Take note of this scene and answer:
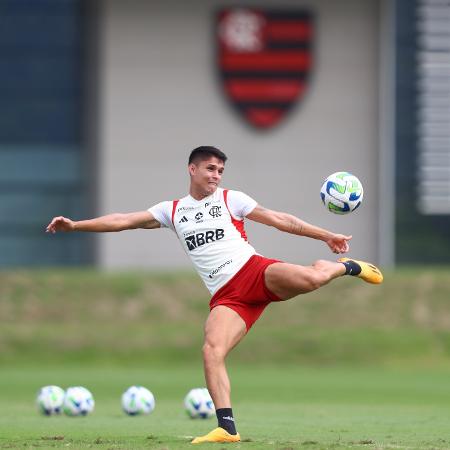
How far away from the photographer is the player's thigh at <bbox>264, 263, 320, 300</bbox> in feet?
46.8

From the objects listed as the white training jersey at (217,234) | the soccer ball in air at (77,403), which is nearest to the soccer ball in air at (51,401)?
the soccer ball in air at (77,403)

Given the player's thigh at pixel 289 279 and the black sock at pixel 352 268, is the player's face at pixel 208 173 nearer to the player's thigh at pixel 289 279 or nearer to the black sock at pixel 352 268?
the player's thigh at pixel 289 279

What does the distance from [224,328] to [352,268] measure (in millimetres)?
1602

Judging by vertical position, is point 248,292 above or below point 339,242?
below

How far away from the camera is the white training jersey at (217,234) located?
48.3ft

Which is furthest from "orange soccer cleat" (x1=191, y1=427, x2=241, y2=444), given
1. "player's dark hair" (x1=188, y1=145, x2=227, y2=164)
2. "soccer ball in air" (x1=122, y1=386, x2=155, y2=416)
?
"soccer ball in air" (x1=122, y1=386, x2=155, y2=416)

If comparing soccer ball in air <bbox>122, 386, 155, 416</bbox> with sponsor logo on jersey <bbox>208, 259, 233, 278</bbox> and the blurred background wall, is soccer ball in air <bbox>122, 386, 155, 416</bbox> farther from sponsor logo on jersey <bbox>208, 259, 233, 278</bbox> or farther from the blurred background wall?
the blurred background wall

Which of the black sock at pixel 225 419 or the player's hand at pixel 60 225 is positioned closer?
the black sock at pixel 225 419

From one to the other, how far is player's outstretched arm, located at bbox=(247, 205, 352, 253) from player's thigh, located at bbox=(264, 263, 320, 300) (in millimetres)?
456

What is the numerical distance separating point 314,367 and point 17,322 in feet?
28.5

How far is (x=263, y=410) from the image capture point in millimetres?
21688

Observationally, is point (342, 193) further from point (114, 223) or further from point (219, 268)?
point (114, 223)

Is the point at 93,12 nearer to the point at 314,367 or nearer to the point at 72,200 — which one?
the point at 72,200

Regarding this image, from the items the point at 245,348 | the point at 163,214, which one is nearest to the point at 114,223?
the point at 163,214
